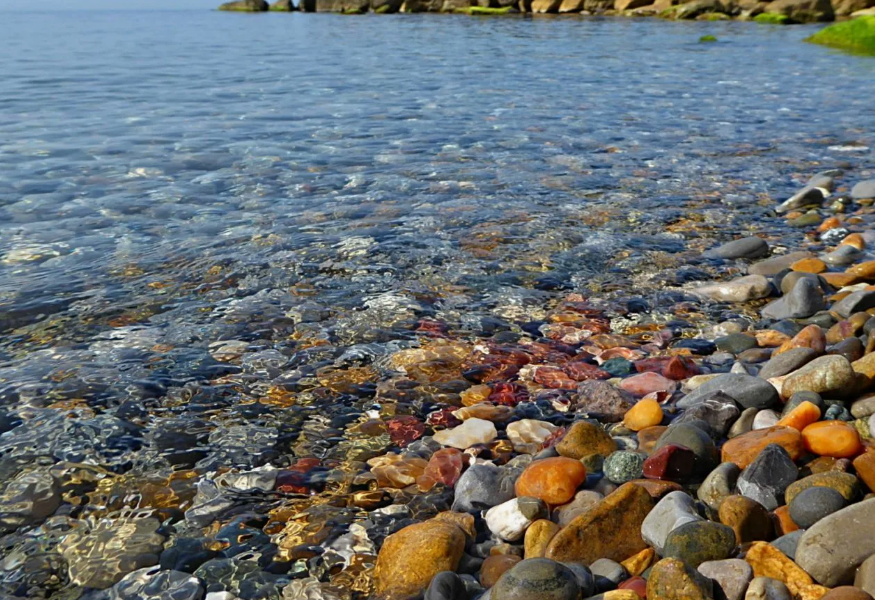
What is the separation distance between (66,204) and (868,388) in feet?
27.7

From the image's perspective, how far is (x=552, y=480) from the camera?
11.5ft

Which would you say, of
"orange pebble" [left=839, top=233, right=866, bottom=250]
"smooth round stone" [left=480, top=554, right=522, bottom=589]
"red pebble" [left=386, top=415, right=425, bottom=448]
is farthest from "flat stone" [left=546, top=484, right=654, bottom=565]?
"orange pebble" [left=839, top=233, right=866, bottom=250]

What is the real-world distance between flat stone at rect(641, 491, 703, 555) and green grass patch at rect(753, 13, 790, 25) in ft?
157

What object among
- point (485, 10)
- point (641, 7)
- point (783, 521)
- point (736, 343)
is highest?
point (485, 10)

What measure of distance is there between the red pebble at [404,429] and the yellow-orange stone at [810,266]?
3.91 meters

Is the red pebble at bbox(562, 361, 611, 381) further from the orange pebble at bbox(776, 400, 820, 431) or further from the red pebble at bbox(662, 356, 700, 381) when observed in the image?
the orange pebble at bbox(776, 400, 820, 431)

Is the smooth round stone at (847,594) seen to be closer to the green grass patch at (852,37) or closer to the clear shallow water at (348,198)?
the clear shallow water at (348,198)

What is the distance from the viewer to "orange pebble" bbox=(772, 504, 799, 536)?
3035 millimetres

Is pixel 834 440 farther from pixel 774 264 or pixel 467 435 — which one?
pixel 774 264

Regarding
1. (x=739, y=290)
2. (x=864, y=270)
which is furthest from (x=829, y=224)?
(x=739, y=290)

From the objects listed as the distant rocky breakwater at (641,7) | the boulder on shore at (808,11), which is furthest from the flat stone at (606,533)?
the boulder on shore at (808,11)

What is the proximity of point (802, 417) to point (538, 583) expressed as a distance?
6.24 feet

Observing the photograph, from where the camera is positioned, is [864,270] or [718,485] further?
[864,270]

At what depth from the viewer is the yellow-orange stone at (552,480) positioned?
3.49 m
